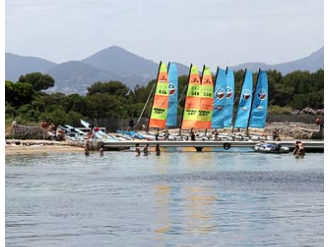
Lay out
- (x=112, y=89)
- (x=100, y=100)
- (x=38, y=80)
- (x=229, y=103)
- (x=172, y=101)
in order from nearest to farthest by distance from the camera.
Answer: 1. (x=172, y=101)
2. (x=229, y=103)
3. (x=100, y=100)
4. (x=38, y=80)
5. (x=112, y=89)

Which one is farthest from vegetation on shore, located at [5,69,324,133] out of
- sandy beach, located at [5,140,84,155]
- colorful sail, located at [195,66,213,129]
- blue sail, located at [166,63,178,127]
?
colorful sail, located at [195,66,213,129]

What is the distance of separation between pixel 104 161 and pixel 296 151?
15.0 m

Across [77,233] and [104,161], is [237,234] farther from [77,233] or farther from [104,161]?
[104,161]

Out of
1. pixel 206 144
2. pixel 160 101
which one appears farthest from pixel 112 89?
pixel 206 144

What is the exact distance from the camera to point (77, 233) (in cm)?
2783

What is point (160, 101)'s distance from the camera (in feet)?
279

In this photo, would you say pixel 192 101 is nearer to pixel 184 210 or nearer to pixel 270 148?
pixel 270 148

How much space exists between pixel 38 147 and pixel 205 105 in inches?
749

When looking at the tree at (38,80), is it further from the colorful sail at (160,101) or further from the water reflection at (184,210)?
the water reflection at (184,210)

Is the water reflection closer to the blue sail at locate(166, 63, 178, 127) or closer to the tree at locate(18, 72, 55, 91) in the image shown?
the blue sail at locate(166, 63, 178, 127)

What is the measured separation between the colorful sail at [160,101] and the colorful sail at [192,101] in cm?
294

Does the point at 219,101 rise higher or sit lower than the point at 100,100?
lower

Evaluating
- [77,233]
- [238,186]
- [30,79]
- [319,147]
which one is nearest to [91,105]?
[30,79]

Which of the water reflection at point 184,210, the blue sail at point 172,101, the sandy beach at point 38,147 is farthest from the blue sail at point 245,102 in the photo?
the water reflection at point 184,210
